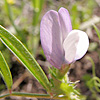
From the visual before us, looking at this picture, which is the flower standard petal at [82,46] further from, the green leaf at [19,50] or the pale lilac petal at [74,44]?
the green leaf at [19,50]

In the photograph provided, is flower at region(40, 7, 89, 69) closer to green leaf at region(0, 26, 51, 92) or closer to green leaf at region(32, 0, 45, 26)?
green leaf at region(0, 26, 51, 92)

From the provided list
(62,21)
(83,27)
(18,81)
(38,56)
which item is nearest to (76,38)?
(62,21)

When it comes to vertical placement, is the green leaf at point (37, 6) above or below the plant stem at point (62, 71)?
above

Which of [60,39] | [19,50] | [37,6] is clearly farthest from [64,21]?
[37,6]

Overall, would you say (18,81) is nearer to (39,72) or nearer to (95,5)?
(39,72)

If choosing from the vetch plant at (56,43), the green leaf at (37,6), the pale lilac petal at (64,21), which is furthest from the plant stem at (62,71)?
the green leaf at (37,6)

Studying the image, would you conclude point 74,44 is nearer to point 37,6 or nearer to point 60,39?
point 60,39

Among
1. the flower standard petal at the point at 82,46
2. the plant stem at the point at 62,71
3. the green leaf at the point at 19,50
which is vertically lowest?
the plant stem at the point at 62,71

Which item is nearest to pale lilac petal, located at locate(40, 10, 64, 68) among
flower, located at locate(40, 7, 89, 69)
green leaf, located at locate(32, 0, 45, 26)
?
flower, located at locate(40, 7, 89, 69)
